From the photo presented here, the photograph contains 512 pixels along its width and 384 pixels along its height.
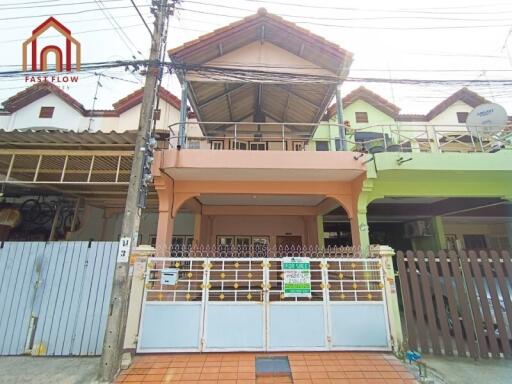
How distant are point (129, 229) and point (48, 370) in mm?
2523

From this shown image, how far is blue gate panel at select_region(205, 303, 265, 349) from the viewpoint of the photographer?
4375mm

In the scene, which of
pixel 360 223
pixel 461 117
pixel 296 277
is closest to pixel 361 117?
pixel 461 117

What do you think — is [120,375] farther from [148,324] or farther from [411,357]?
[411,357]

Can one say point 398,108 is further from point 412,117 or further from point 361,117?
point 361,117

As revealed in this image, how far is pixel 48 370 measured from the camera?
4.02 m

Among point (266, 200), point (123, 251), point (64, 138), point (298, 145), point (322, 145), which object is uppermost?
point (322, 145)

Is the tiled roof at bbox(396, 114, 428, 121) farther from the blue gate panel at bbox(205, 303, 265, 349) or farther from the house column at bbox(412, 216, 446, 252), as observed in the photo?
the blue gate panel at bbox(205, 303, 265, 349)

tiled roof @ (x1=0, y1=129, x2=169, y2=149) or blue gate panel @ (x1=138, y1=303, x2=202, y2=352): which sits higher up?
tiled roof @ (x1=0, y1=129, x2=169, y2=149)

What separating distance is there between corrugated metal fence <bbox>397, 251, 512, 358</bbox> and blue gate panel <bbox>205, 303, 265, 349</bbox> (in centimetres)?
269

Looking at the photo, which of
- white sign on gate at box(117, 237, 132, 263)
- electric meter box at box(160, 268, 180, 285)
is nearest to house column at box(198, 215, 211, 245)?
electric meter box at box(160, 268, 180, 285)

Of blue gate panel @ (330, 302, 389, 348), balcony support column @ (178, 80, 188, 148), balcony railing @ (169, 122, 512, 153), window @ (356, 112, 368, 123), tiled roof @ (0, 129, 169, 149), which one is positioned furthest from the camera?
window @ (356, 112, 368, 123)

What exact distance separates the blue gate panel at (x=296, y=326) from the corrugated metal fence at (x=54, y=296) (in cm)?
307

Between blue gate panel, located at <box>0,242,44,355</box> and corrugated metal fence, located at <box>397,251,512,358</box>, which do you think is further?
blue gate panel, located at <box>0,242,44,355</box>

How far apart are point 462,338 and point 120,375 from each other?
566 centimetres
